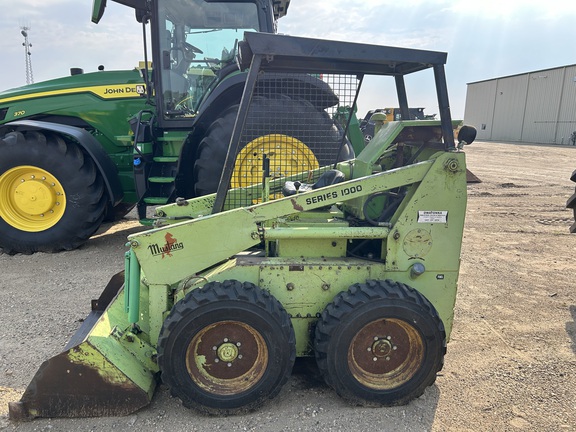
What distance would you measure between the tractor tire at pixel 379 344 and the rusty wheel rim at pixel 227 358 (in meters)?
0.35

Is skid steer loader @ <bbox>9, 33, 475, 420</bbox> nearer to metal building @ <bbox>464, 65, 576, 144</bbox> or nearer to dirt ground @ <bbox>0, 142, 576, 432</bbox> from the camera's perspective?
dirt ground @ <bbox>0, 142, 576, 432</bbox>

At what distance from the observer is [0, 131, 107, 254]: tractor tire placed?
16.9 ft

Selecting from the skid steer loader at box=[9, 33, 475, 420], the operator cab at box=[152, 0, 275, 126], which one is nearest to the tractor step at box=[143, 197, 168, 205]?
the operator cab at box=[152, 0, 275, 126]

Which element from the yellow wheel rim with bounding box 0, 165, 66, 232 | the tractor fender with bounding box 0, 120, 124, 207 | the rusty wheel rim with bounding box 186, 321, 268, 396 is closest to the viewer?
the rusty wheel rim with bounding box 186, 321, 268, 396

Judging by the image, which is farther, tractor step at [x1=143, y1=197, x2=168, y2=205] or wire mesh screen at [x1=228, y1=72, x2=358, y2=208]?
tractor step at [x1=143, y1=197, x2=168, y2=205]

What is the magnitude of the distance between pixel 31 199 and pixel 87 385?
12.0 ft

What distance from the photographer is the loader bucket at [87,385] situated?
2330 millimetres

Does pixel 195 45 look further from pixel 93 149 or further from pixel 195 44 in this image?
pixel 93 149

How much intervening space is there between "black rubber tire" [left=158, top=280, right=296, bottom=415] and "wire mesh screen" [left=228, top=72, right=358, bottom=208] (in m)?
1.18

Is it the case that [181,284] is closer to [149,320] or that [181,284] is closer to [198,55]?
[149,320]

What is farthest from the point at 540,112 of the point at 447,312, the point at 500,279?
the point at 447,312

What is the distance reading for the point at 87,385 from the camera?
2.37 m

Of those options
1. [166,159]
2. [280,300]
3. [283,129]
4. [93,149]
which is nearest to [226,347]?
[280,300]

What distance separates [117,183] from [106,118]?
1117 mm
